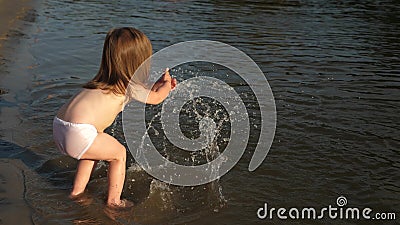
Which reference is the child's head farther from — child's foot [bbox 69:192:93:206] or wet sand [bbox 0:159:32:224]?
wet sand [bbox 0:159:32:224]

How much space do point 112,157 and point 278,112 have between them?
273 centimetres

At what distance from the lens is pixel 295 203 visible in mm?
4230

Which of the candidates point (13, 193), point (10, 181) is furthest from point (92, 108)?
point (10, 181)

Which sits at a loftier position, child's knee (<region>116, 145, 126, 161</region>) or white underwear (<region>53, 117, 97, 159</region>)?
white underwear (<region>53, 117, 97, 159</region>)

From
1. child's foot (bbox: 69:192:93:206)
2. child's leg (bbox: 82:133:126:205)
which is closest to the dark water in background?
child's foot (bbox: 69:192:93:206)

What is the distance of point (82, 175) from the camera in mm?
4176

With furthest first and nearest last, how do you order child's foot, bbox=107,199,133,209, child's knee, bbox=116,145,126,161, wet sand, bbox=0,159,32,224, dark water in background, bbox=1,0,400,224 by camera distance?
dark water in background, bbox=1,0,400,224
child's foot, bbox=107,199,133,209
child's knee, bbox=116,145,126,161
wet sand, bbox=0,159,32,224

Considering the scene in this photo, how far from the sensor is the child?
12.5 feet

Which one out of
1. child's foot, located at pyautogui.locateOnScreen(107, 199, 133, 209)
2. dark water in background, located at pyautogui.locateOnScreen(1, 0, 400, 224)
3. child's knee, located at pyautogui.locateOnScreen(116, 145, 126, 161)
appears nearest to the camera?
child's knee, located at pyautogui.locateOnScreen(116, 145, 126, 161)

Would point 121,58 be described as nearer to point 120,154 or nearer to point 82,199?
point 120,154

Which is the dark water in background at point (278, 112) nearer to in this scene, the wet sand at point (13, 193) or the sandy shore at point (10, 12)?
the wet sand at point (13, 193)

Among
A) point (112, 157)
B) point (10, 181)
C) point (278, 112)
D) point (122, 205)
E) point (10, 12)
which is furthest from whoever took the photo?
point (10, 12)

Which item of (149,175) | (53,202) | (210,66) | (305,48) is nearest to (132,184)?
(149,175)

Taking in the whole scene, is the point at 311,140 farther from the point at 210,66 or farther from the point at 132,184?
the point at 210,66
